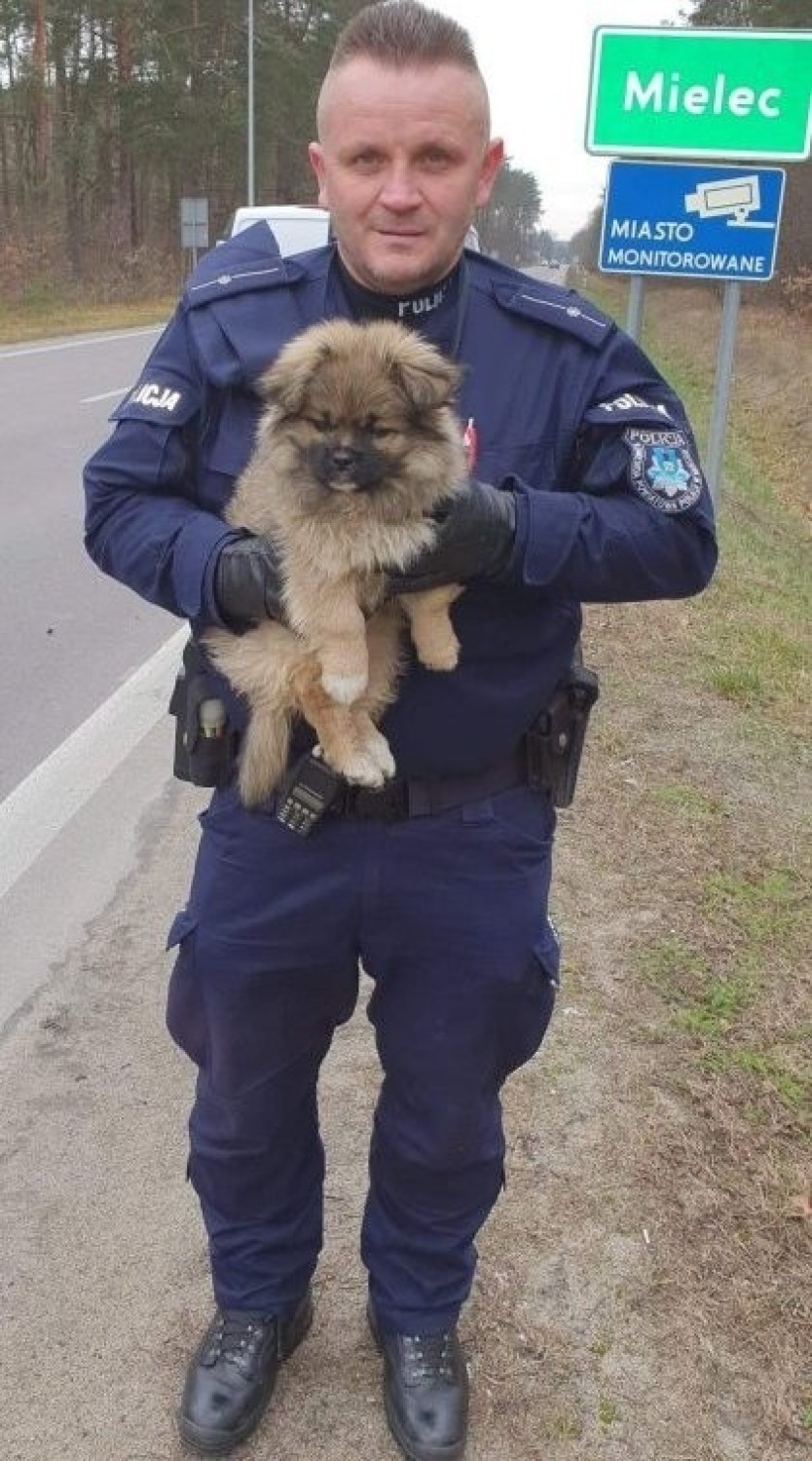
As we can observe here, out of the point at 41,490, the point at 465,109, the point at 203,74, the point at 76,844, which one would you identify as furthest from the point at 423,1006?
the point at 203,74

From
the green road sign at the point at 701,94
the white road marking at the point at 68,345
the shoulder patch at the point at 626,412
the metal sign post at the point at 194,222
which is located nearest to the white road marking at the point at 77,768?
the shoulder patch at the point at 626,412

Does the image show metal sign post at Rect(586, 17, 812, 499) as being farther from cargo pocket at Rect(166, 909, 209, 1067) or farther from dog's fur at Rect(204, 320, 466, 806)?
cargo pocket at Rect(166, 909, 209, 1067)

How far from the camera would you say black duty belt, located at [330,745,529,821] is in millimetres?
2283

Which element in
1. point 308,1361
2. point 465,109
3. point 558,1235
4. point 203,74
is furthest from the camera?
point 203,74

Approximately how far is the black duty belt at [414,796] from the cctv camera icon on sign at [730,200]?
6.21 meters

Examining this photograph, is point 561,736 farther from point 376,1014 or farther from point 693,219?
point 693,219

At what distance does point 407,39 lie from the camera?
81.1 inches

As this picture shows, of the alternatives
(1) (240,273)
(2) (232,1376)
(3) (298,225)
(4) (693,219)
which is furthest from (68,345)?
(2) (232,1376)

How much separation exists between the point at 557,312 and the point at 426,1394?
204cm

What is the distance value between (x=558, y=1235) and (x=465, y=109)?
2.33m

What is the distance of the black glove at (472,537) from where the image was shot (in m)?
2.08

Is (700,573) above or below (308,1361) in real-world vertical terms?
above

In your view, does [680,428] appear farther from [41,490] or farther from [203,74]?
[203,74]

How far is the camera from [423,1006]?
2.41 m
